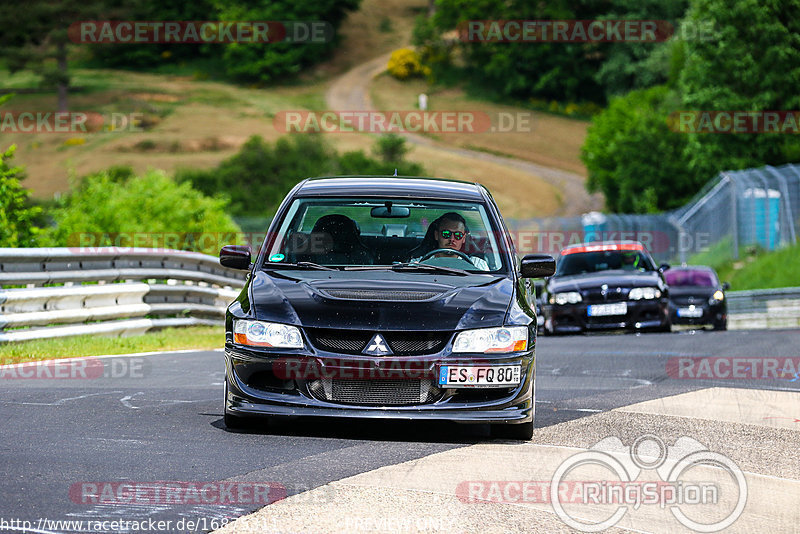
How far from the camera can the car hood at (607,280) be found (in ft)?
64.3

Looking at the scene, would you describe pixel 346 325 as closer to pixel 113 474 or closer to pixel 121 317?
pixel 113 474

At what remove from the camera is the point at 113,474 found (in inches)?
253

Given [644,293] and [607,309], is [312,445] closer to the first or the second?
[607,309]

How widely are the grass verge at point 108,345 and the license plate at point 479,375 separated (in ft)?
21.6

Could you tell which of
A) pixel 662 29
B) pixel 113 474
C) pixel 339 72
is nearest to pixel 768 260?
pixel 113 474

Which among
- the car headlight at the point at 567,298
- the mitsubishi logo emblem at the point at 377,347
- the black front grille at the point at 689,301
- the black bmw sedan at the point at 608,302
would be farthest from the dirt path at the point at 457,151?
the mitsubishi logo emblem at the point at 377,347

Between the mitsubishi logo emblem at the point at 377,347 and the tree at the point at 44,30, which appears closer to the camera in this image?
the mitsubishi logo emblem at the point at 377,347

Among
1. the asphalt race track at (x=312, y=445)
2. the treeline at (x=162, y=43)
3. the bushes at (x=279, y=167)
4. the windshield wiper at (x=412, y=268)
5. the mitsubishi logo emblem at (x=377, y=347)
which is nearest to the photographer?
the asphalt race track at (x=312, y=445)

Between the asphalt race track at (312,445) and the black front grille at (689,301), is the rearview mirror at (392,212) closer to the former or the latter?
the asphalt race track at (312,445)

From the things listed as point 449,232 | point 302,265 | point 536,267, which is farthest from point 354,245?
point 536,267

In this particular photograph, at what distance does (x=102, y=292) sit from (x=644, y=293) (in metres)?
7.86

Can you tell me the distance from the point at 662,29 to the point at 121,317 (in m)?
86.1

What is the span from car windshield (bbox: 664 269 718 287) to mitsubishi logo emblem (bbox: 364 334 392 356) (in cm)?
1853

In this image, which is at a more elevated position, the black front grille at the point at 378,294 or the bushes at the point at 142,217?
the bushes at the point at 142,217
